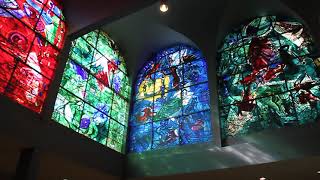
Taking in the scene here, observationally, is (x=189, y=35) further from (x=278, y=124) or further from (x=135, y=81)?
(x=278, y=124)

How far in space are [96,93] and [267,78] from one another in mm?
4804

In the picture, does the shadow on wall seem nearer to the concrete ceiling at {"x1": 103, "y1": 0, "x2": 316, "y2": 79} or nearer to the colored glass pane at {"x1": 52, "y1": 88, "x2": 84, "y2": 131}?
the concrete ceiling at {"x1": 103, "y1": 0, "x2": 316, "y2": 79}

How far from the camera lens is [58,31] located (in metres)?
8.51

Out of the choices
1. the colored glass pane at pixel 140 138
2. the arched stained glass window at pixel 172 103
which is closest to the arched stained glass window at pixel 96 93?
the colored glass pane at pixel 140 138

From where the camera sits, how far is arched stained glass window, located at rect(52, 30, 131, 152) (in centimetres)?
834

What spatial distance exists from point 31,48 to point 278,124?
20.3 feet

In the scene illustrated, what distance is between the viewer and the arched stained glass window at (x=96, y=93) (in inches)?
328

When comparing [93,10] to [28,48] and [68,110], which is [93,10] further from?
[68,110]

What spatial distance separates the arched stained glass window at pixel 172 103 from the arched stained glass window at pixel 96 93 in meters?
0.54

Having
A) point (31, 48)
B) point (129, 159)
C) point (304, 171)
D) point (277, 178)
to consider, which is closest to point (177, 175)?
point (129, 159)

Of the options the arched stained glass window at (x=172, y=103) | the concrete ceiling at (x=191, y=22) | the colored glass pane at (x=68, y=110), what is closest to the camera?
the colored glass pane at (x=68, y=110)

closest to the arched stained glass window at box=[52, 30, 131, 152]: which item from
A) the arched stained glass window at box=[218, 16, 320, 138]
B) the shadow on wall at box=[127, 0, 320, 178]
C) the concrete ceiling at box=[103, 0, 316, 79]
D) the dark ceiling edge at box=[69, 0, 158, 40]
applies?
the concrete ceiling at box=[103, 0, 316, 79]

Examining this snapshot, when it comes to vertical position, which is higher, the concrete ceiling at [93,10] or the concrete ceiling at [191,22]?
the concrete ceiling at [191,22]

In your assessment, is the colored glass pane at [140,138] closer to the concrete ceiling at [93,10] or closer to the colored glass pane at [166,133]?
the colored glass pane at [166,133]
